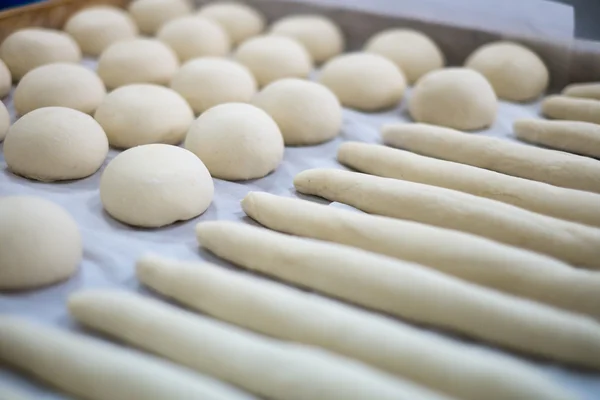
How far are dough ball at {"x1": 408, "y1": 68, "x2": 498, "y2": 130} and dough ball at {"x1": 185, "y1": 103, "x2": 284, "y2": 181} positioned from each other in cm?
53

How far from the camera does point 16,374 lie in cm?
96

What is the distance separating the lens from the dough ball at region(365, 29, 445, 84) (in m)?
2.16

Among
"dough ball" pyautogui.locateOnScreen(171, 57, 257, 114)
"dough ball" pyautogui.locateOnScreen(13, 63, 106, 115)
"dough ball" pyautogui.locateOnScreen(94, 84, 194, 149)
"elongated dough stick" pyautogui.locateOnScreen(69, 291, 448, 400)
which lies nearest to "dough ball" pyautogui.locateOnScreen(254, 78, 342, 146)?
"dough ball" pyautogui.locateOnScreen(171, 57, 257, 114)

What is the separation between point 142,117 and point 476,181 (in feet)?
3.01

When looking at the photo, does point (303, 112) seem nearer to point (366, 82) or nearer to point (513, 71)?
point (366, 82)

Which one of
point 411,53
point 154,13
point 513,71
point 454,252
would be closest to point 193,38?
point 154,13

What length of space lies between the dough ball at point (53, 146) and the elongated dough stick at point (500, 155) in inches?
32.9

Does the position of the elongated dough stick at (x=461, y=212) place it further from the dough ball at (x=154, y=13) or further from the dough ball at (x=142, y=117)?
the dough ball at (x=154, y=13)

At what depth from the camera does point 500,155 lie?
1.55 meters

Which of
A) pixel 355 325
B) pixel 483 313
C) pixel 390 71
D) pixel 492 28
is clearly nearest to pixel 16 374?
pixel 355 325

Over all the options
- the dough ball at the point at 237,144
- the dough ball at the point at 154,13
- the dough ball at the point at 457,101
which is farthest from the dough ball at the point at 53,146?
the dough ball at the point at 154,13

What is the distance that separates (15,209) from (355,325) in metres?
0.70

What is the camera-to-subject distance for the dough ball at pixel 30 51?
1.99m

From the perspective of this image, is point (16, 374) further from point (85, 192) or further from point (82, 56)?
point (82, 56)
